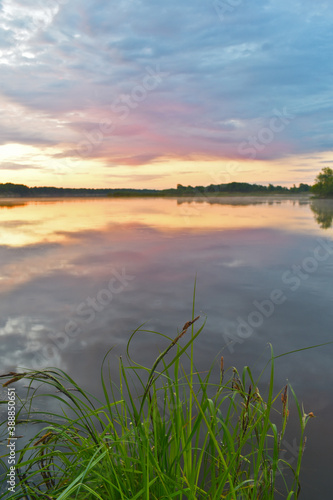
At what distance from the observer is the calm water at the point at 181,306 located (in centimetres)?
440

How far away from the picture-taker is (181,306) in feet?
22.4

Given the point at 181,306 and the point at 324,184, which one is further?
the point at 324,184

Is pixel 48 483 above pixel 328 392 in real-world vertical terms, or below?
above

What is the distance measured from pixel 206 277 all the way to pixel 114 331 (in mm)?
3661

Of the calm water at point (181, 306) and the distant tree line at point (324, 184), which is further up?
the distant tree line at point (324, 184)

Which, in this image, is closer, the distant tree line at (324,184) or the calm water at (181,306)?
the calm water at (181,306)

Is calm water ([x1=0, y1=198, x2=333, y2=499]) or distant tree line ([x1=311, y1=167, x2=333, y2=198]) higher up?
distant tree line ([x1=311, y1=167, x2=333, y2=198])

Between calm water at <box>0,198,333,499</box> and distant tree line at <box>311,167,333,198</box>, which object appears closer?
calm water at <box>0,198,333,499</box>

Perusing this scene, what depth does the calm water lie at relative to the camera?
4398 mm

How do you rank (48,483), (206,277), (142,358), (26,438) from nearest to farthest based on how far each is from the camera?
(48,483)
(26,438)
(142,358)
(206,277)

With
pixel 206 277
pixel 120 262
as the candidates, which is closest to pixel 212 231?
pixel 120 262

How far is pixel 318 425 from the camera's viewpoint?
3.40 meters

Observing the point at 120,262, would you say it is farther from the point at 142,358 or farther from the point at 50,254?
the point at 142,358

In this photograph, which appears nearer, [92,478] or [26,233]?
[92,478]
